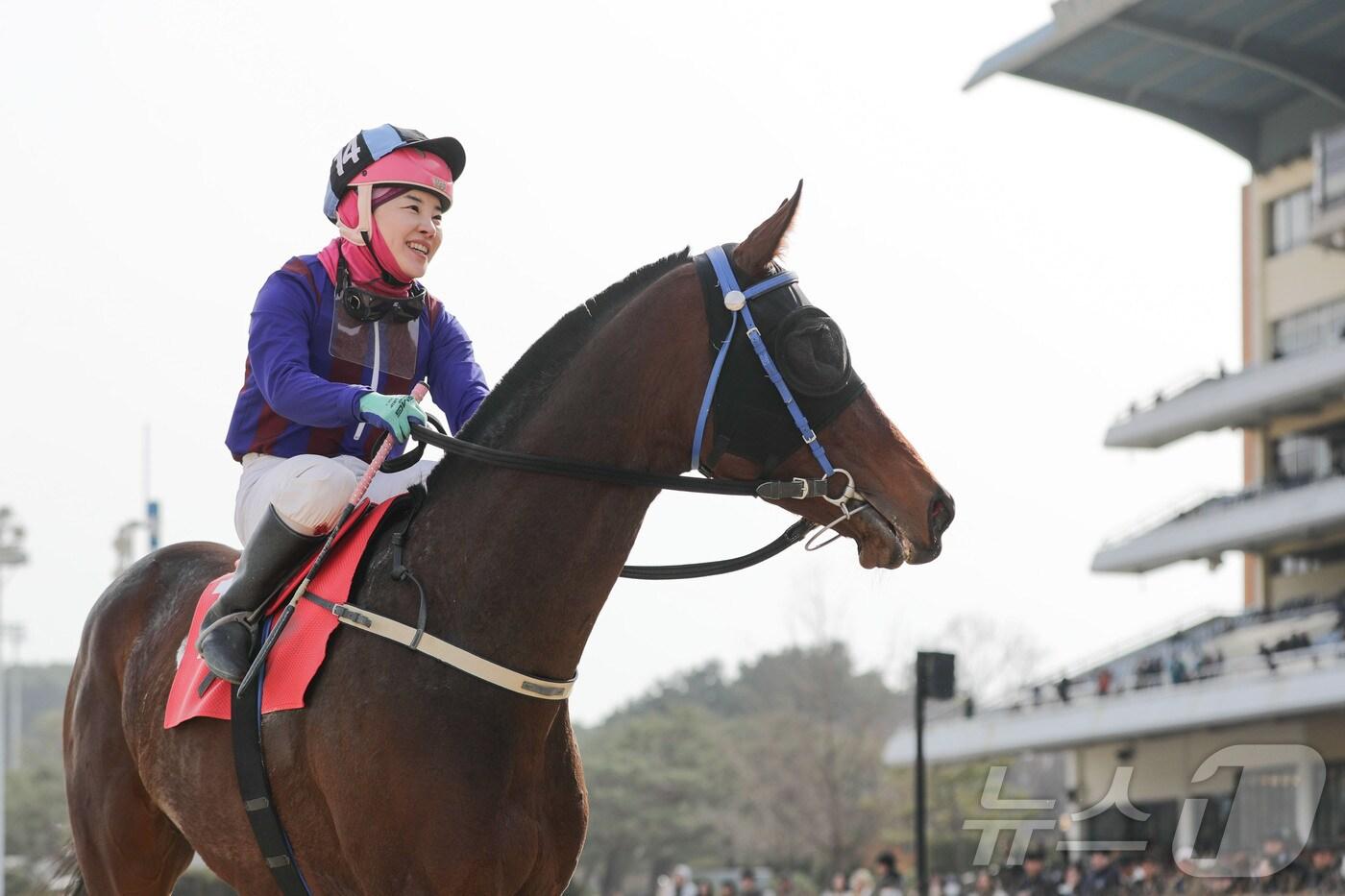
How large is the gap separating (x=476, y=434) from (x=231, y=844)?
1.15 meters

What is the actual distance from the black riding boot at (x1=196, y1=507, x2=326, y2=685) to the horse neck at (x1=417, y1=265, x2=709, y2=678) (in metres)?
0.36

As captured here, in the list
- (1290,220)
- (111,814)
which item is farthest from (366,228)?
(1290,220)

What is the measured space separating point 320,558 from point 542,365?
696 millimetres

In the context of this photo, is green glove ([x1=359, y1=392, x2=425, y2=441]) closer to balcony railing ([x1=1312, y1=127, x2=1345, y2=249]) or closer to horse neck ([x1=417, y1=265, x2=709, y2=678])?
horse neck ([x1=417, y1=265, x2=709, y2=678])

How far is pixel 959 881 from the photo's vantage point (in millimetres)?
28406

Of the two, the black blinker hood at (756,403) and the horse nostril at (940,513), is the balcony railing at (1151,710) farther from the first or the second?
the black blinker hood at (756,403)

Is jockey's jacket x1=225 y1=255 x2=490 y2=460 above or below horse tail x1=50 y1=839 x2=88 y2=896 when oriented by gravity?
above

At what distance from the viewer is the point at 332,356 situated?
4.11 metres

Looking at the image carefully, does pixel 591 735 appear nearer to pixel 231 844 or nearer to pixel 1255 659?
pixel 1255 659

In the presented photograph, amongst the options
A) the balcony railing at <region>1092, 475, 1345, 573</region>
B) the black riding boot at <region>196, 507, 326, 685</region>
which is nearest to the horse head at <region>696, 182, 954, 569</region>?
the black riding boot at <region>196, 507, 326, 685</region>

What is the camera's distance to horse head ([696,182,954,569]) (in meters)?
3.62

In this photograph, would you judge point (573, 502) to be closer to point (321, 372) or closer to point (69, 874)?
point (321, 372)

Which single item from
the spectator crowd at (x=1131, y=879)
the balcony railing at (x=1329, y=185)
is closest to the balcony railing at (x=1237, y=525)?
the balcony railing at (x=1329, y=185)

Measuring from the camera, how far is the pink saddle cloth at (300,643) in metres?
3.74
